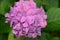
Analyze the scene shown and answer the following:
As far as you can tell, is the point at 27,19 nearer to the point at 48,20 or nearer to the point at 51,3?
the point at 48,20

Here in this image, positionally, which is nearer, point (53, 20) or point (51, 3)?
point (53, 20)

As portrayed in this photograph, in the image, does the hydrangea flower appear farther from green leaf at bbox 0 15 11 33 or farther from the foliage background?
green leaf at bbox 0 15 11 33

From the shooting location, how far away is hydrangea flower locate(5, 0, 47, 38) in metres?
0.97

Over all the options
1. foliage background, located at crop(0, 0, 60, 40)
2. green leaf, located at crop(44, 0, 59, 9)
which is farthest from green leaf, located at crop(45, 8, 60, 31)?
green leaf, located at crop(44, 0, 59, 9)

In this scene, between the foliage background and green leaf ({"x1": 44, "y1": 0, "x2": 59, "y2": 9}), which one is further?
green leaf ({"x1": 44, "y1": 0, "x2": 59, "y2": 9})

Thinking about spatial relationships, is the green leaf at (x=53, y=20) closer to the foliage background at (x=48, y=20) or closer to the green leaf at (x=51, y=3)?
the foliage background at (x=48, y=20)

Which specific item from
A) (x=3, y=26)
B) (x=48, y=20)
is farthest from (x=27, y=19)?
(x=3, y=26)

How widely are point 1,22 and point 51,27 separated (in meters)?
0.29

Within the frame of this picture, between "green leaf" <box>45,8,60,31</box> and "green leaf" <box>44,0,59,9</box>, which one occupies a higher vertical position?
"green leaf" <box>44,0,59,9</box>

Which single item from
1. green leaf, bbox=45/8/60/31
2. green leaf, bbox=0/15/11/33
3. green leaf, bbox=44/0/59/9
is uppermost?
green leaf, bbox=44/0/59/9

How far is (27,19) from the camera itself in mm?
970

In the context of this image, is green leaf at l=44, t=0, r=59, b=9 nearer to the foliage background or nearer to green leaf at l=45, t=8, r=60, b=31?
the foliage background

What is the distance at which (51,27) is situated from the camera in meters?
1.05

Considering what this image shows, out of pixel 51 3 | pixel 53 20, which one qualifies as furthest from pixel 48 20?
pixel 51 3
